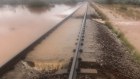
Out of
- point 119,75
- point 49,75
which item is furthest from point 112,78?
point 49,75

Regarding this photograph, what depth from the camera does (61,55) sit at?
10445 mm

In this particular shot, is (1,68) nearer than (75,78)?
No

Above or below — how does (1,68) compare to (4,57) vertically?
above

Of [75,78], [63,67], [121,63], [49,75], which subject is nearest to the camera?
[75,78]

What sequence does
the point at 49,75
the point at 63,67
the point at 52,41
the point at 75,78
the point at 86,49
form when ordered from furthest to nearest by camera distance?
the point at 52,41
the point at 86,49
the point at 63,67
the point at 49,75
the point at 75,78

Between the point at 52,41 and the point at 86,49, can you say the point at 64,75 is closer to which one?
the point at 86,49

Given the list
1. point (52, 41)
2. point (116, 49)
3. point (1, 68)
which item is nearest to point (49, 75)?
point (1, 68)

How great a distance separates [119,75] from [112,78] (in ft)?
1.36

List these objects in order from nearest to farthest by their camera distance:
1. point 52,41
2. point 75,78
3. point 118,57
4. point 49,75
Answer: point 75,78 → point 49,75 → point 118,57 → point 52,41

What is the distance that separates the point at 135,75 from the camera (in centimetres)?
815

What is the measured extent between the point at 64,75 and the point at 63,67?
37.9 inches

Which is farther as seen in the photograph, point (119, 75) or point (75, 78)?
point (119, 75)

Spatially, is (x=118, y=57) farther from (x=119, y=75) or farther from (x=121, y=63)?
(x=119, y=75)

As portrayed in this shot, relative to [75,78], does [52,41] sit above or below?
below
